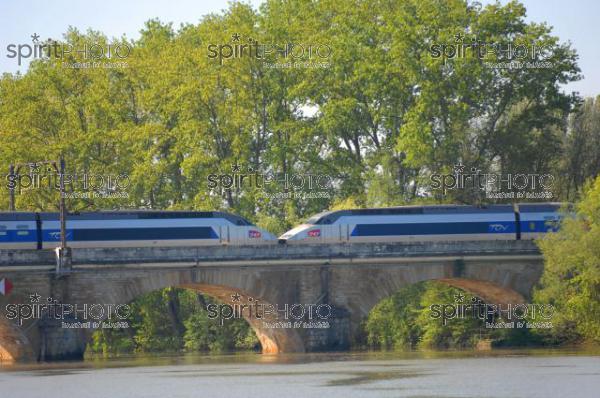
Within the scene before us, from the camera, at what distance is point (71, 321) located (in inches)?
2616

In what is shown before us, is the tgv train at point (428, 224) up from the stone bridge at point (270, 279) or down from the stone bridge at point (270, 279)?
up

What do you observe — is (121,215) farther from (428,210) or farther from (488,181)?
(488,181)

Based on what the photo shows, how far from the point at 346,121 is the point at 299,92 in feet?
12.0

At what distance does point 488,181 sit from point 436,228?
13.5 meters

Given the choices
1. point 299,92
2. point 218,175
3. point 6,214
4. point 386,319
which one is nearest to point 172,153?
point 218,175

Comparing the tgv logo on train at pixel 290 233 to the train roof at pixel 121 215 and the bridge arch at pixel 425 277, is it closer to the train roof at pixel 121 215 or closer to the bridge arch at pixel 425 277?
the train roof at pixel 121 215

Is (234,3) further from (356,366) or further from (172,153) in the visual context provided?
(356,366)

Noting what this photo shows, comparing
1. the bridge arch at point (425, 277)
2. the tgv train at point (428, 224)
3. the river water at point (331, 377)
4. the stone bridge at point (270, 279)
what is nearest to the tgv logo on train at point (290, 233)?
the tgv train at point (428, 224)

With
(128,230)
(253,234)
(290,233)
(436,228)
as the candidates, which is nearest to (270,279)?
(253,234)

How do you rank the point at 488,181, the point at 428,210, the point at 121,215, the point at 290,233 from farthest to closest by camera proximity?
1. the point at 488,181
2. the point at 290,233
3. the point at 428,210
4. the point at 121,215

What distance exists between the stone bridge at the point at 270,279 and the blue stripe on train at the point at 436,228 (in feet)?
5.03

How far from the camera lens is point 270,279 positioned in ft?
230

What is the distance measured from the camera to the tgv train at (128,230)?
69188 millimetres

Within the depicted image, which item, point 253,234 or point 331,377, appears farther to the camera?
point 253,234
